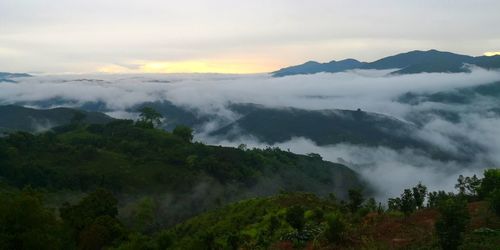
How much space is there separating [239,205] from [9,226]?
43.8 m

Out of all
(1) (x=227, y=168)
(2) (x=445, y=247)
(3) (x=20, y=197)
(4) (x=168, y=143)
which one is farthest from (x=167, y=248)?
(4) (x=168, y=143)

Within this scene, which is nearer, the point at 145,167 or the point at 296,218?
the point at 296,218

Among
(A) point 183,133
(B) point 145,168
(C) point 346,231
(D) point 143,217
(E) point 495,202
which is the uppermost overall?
(E) point 495,202

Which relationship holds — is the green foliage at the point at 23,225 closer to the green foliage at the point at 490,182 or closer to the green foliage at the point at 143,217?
the green foliage at the point at 490,182

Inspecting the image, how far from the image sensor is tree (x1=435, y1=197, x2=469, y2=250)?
29344mm

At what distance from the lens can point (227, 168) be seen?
15500 centimetres

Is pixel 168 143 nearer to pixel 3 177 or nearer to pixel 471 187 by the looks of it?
pixel 3 177

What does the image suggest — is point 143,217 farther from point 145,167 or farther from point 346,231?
point 346,231

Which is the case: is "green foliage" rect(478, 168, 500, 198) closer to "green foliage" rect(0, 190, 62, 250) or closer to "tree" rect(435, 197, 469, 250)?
"tree" rect(435, 197, 469, 250)

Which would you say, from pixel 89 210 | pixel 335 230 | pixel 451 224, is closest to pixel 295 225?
pixel 335 230

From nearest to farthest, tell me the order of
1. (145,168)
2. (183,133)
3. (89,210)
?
1. (89,210)
2. (145,168)
3. (183,133)

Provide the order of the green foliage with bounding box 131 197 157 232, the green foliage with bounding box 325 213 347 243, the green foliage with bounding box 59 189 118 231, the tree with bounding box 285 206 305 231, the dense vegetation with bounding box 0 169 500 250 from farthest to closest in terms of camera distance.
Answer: the green foliage with bounding box 131 197 157 232
the green foliage with bounding box 59 189 118 231
the tree with bounding box 285 206 305 231
the green foliage with bounding box 325 213 347 243
the dense vegetation with bounding box 0 169 500 250

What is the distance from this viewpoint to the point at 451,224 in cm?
2969

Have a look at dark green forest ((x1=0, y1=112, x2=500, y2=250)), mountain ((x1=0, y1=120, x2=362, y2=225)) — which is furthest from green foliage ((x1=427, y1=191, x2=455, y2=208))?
mountain ((x1=0, y1=120, x2=362, y2=225))
